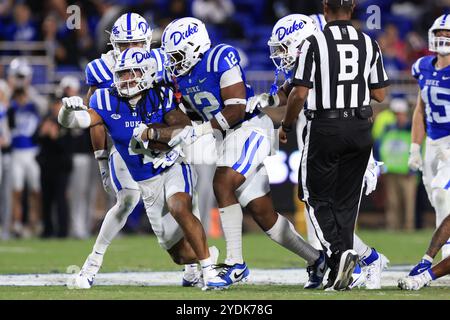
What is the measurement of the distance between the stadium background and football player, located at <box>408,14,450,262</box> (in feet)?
16.9

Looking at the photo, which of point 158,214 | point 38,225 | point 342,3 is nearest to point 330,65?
point 342,3

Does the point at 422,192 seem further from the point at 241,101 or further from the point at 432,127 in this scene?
the point at 241,101

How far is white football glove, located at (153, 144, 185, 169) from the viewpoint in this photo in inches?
289

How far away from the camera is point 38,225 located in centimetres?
1470

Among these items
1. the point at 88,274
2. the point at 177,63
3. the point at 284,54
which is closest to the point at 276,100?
the point at 284,54

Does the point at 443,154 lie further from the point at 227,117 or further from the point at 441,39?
the point at 227,117

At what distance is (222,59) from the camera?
297 inches

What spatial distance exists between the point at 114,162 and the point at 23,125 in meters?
6.24

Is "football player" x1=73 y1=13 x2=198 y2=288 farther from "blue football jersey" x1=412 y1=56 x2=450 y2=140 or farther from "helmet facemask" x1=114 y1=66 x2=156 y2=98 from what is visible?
"blue football jersey" x1=412 y1=56 x2=450 y2=140

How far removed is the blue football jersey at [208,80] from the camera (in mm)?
7551

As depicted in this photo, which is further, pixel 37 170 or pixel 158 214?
pixel 37 170

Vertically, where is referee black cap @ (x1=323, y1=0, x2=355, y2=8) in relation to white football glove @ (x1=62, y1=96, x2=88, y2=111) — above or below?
above

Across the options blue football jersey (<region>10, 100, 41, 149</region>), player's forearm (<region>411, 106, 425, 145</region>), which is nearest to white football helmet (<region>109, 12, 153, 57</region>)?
player's forearm (<region>411, 106, 425, 145</region>)
